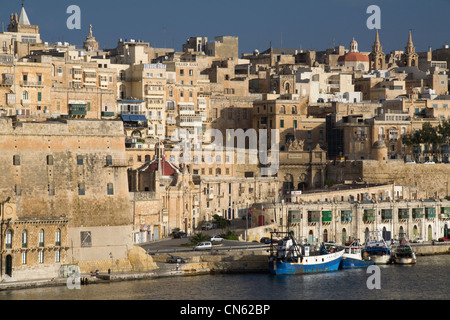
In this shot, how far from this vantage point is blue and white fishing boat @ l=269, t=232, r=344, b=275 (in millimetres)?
61500

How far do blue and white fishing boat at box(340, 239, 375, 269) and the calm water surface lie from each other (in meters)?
1.45

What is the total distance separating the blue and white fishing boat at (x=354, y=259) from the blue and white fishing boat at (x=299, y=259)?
2.66ft

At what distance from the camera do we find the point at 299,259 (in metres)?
62.3

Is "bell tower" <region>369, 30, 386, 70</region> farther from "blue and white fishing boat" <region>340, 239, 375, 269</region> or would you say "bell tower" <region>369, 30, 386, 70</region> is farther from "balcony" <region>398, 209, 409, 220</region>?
"blue and white fishing boat" <region>340, 239, 375, 269</region>

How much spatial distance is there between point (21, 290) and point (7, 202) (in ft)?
12.5

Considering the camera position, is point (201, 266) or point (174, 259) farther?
point (201, 266)

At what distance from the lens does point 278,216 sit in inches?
2803

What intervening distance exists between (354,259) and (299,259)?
202 inches

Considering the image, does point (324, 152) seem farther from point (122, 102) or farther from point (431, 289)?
point (431, 289)

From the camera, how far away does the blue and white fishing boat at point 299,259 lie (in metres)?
61.5

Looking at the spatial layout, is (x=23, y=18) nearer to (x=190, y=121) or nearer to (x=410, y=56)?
(x=190, y=121)

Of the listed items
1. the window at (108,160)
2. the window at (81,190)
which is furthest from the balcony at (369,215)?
the window at (81,190)

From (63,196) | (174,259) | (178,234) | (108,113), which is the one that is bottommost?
(174,259)

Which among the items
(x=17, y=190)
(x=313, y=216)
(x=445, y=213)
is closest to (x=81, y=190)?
(x=17, y=190)
